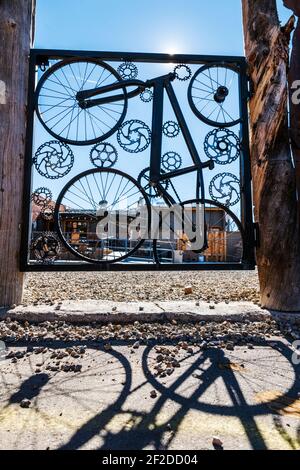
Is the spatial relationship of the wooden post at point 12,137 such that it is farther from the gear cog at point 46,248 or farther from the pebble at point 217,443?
the pebble at point 217,443

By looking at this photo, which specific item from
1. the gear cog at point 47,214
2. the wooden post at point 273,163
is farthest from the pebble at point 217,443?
the gear cog at point 47,214

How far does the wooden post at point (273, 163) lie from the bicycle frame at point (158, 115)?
0.56m

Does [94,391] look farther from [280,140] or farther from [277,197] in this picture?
[280,140]

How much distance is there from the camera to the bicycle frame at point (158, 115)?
3.09 m

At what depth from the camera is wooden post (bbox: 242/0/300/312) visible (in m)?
2.71

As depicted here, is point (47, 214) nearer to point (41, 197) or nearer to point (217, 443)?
point (41, 197)

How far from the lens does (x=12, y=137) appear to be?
268 centimetres

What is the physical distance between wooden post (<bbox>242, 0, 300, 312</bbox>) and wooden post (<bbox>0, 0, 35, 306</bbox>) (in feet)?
7.18

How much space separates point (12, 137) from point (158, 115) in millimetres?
1419

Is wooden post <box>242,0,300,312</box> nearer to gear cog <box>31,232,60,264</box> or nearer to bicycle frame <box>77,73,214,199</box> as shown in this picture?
bicycle frame <box>77,73,214,199</box>

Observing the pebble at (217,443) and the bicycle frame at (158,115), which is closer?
the pebble at (217,443)

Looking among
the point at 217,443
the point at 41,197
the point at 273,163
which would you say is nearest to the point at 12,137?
the point at 41,197

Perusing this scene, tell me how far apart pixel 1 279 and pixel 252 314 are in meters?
2.12

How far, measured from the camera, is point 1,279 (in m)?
2.56
